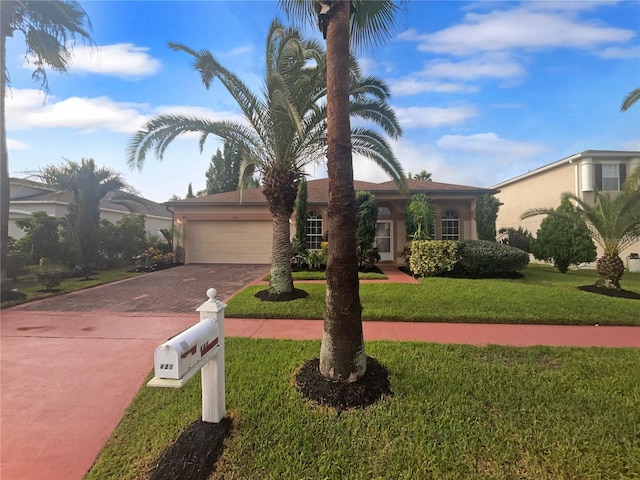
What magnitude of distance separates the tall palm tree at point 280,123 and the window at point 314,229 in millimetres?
7046

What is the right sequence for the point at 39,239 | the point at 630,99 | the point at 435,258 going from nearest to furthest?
the point at 630,99 < the point at 435,258 < the point at 39,239

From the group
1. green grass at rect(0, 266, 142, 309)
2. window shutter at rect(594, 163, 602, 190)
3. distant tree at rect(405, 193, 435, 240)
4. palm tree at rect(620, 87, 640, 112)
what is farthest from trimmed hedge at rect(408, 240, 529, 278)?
green grass at rect(0, 266, 142, 309)

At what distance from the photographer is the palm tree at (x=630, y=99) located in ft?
30.7

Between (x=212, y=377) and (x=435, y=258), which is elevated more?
(x=435, y=258)

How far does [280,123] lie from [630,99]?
1139cm

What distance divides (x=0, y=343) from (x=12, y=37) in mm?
10663

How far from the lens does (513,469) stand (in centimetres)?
227

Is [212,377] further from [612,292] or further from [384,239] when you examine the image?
[384,239]

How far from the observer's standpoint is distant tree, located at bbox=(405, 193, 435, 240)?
13002 millimetres

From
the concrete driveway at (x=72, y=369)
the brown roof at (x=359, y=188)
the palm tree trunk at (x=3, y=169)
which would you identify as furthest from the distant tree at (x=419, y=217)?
the palm tree trunk at (x=3, y=169)

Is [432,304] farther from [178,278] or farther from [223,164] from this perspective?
[223,164]

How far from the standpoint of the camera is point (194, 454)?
7.66 feet

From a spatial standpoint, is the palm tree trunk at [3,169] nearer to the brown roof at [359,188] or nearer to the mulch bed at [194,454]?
the brown roof at [359,188]

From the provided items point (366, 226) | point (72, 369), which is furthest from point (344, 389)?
point (366, 226)
